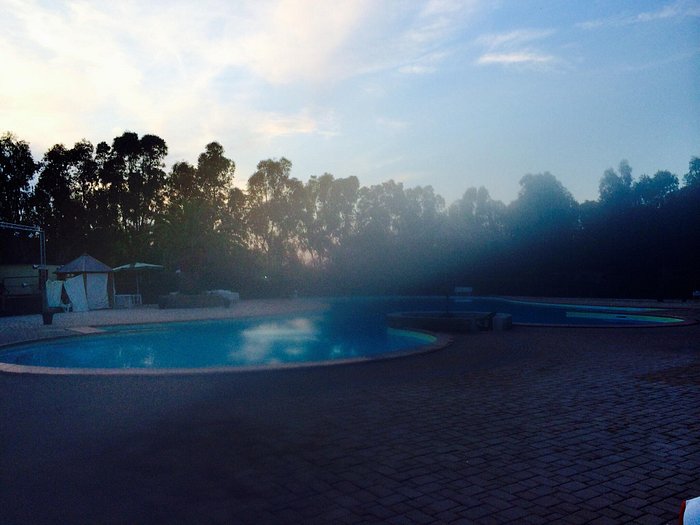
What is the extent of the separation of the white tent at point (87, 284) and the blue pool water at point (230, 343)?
29.6 feet

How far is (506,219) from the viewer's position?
4131 cm

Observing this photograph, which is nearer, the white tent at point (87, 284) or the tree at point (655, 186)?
the white tent at point (87, 284)

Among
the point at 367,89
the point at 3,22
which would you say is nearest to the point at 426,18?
the point at 367,89

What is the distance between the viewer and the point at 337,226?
1845 inches

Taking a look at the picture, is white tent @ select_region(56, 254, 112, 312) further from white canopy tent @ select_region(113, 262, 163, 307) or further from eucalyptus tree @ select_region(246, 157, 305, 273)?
eucalyptus tree @ select_region(246, 157, 305, 273)

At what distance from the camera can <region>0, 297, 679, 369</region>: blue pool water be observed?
11844 millimetres

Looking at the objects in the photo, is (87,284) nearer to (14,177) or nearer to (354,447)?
(14,177)

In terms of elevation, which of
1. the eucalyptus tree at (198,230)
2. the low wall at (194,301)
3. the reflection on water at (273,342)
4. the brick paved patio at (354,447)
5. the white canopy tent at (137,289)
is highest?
the eucalyptus tree at (198,230)

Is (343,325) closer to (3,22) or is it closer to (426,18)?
(426,18)

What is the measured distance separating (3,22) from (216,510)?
41.2 feet

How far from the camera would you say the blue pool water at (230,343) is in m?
11.8

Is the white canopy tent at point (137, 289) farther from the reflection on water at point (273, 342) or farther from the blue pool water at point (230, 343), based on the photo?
the reflection on water at point (273, 342)

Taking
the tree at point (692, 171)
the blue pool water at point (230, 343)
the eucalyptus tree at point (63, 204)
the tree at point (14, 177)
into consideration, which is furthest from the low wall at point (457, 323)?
the tree at point (14, 177)

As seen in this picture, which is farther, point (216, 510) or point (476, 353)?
point (476, 353)
